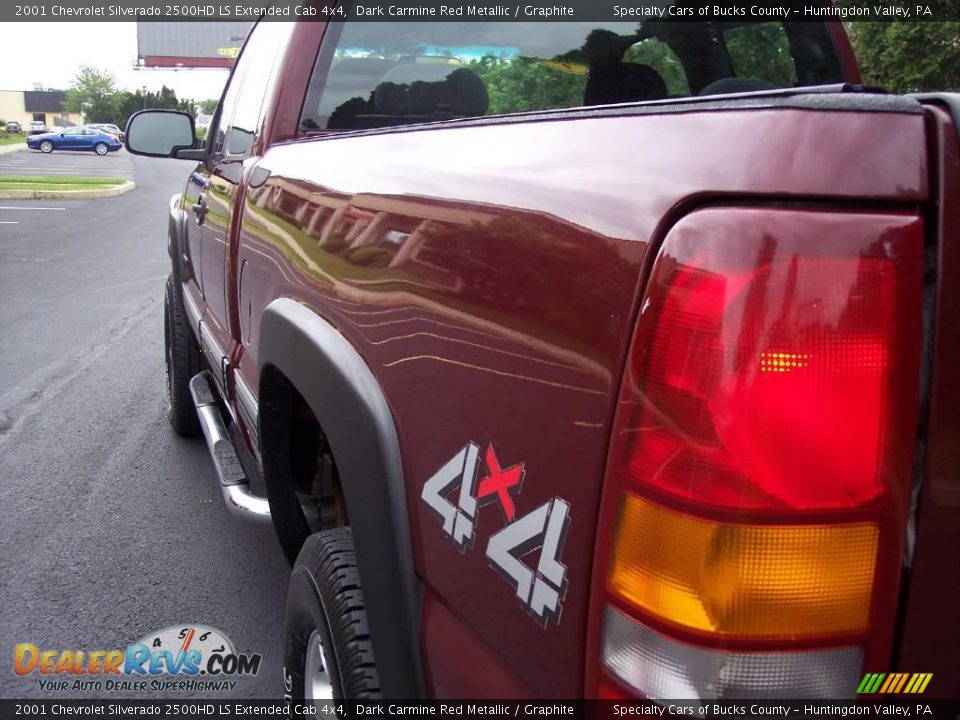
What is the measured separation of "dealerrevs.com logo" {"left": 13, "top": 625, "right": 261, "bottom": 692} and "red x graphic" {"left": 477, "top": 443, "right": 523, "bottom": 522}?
6.05ft

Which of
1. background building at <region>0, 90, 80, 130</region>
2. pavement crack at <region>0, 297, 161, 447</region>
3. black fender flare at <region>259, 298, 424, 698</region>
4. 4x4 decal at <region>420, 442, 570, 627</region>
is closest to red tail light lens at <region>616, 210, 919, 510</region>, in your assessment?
4x4 decal at <region>420, 442, 570, 627</region>

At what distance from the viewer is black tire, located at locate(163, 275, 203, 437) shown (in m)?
4.55

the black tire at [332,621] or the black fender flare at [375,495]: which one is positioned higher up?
the black fender flare at [375,495]

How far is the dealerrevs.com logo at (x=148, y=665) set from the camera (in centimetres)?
268

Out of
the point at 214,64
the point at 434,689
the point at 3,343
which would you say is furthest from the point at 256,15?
the point at 214,64

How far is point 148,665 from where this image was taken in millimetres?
2771

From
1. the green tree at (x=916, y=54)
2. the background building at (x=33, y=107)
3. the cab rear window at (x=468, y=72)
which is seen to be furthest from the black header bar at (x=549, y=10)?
the background building at (x=33, y=107)

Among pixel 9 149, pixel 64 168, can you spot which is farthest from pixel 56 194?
pixel 9 149

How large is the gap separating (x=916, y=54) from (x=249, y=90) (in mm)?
6276

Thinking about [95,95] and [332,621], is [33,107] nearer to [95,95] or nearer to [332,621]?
[95,95]

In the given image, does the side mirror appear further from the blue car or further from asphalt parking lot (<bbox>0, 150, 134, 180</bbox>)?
the blue car

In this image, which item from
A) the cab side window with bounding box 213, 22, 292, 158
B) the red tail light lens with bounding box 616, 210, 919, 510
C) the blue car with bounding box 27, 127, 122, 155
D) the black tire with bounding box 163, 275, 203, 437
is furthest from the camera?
the blue car with bounding box 27, 127, 122, 155

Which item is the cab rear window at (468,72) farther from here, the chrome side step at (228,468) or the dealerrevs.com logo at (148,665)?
the dealerrevs.com logo at (148,665)

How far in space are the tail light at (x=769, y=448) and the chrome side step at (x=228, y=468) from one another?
1666mm
